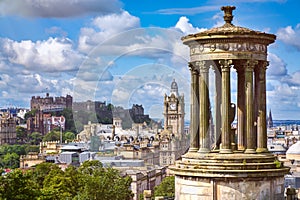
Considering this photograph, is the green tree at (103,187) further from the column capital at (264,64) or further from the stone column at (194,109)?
the column capital at (264,64)

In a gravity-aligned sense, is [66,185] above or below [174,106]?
below

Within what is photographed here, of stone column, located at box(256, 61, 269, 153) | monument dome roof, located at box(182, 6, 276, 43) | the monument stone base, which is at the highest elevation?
monument dome roof, located at box(182, 6, 276, 43)

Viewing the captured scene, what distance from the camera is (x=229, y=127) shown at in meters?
33.7

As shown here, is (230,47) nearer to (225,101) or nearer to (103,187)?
(225,101)

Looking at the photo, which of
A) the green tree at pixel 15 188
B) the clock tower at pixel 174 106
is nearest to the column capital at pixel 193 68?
the clock tower at pixel 174 106

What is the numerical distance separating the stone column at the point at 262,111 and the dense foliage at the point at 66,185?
25.5 metres

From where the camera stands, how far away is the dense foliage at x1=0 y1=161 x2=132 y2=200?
57062 millimetres

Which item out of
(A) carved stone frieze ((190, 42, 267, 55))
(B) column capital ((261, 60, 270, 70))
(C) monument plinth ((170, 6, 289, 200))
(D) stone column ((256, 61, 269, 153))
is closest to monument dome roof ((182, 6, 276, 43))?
(C) monument plinth ((170, 6, 289, 200))

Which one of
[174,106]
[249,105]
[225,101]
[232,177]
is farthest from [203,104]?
[174,106]

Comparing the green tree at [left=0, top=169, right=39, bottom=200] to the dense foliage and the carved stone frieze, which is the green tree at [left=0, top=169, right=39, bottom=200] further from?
the carved stone frieze

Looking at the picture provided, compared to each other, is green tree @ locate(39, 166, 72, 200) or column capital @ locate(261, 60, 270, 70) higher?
column capital @ locate(261, 60, 270, 70)

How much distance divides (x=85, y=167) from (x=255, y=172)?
222 feet

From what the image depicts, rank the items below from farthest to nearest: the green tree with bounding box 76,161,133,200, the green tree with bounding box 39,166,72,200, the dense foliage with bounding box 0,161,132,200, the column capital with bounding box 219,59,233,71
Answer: the green tree with bounding box 39,166,72,200 → the green tree with bounding box 76,161,133,200 → the dense foliage with bounding box 0,161,132,200 → the column capital with bounding box 219,59,233,71

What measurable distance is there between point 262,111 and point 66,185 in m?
58.4
